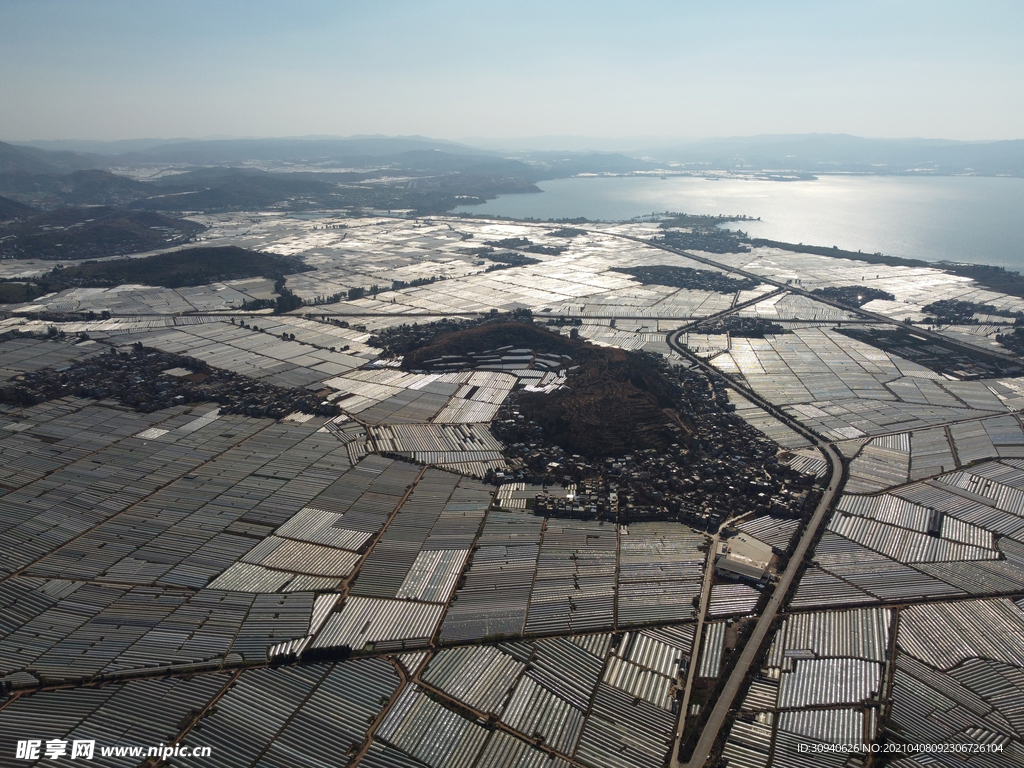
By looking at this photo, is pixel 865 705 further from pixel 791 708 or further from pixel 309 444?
pixel 309 444

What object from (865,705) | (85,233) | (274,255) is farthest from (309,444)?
(85,233)

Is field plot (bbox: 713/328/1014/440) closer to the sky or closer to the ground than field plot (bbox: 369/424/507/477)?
closer to the sky

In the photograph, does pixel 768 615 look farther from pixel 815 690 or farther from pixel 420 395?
pixel 420 395

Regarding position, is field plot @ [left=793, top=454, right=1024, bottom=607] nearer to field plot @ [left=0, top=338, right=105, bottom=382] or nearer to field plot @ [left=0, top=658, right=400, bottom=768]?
field plot @ [left=0, top=658, right=400, bottom=768]

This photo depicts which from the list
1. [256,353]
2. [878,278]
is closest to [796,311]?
[878,278]

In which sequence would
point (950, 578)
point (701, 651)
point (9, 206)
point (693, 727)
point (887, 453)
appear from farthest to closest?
point (9, 206), point (887, 453), point (950, 578), point (701, 651), point (693, 727)

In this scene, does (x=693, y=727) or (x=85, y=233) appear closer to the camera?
(x=693, y=727)

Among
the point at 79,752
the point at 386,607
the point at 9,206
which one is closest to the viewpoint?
the point at 79,752

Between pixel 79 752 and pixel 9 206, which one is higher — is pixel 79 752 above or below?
below

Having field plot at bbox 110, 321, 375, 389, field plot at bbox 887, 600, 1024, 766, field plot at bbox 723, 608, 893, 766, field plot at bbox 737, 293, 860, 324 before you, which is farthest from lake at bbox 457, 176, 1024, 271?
field plot at bbox 723, 608, 893, 766
